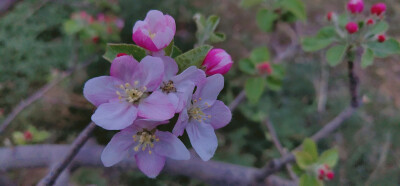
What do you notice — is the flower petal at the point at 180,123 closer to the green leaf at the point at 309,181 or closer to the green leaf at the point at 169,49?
the green leaf at the point at 169,49

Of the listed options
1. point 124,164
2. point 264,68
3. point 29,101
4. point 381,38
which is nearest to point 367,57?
point 381,38

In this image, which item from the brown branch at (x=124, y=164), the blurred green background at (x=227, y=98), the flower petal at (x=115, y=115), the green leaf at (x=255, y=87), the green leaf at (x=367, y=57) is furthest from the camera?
the blurred green background at (x=227, y=98)

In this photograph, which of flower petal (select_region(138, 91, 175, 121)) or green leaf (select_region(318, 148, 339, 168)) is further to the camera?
green leaf (select_region(318, 148, 339, 168))

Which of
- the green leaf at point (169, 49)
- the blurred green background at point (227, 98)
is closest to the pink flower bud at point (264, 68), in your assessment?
the blurred green background at point (227, 98)

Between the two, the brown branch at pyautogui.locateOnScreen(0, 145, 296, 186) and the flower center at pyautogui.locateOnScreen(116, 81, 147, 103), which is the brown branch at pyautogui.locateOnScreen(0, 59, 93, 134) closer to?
the brown branch at pyautogui.locateOnScreen(0, 145, 296, 186)

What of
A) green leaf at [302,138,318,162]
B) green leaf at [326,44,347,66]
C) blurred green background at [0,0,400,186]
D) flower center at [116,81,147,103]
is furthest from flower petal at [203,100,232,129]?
blurred green background at [0,0,400,186]

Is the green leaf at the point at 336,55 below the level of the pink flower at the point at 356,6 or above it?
below

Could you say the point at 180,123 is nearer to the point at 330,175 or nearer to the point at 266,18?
the point at 330,175
